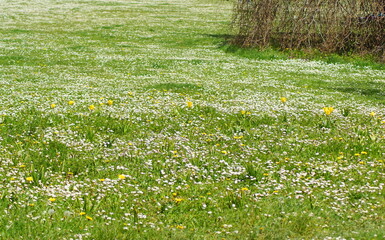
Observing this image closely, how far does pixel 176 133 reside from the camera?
8.12 meters

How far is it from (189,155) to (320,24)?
52.4ft

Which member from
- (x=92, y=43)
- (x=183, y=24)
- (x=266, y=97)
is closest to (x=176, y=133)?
(x=266, y=97)

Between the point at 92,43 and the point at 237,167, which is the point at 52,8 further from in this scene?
the point at 237,167

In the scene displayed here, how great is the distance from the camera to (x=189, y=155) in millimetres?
6891

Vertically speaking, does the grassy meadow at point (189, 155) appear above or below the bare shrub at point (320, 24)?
below

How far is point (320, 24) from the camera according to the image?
818 inches

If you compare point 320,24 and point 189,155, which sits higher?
point 320,24

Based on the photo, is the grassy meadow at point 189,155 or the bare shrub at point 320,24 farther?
the bare shrub at point 320,24

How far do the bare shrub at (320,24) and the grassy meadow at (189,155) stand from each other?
4.01m

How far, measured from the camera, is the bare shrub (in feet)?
65.0

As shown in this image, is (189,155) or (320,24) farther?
(320,24)

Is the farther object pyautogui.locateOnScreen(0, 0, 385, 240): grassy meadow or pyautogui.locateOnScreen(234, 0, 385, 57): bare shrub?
pyautogui.locateOnScreen(234, 0, 385, 57): bare shrub

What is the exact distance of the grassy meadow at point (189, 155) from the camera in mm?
4840

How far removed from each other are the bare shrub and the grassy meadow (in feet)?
13.2
